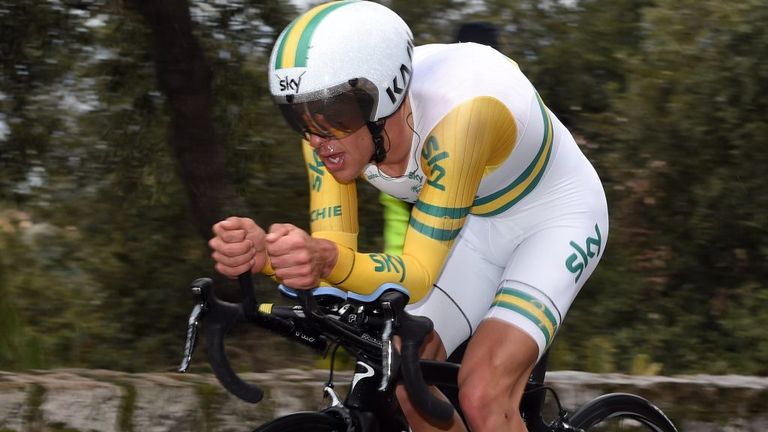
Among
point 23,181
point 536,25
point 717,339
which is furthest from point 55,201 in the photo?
point 717,339

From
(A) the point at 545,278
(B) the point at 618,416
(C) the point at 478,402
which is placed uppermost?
(A) the point at 545,278

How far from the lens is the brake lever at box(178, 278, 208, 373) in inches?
112

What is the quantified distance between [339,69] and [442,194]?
1.49 ft

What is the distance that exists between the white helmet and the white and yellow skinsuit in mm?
207

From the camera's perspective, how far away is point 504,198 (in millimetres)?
3771

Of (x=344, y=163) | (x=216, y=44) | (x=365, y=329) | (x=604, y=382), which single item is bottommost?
(x=604, y=382)

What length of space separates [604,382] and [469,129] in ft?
8.28

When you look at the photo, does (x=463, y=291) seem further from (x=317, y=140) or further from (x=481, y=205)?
(x=317, y=140)

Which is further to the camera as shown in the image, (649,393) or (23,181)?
(23,181)

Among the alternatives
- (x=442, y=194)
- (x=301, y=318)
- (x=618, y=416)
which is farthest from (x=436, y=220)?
(x=618, y=416)

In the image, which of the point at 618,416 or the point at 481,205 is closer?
the point at 481,205

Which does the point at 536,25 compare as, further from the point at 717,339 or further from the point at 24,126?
the point at 24,126

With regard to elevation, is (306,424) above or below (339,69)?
below

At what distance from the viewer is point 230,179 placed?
24.7ft
